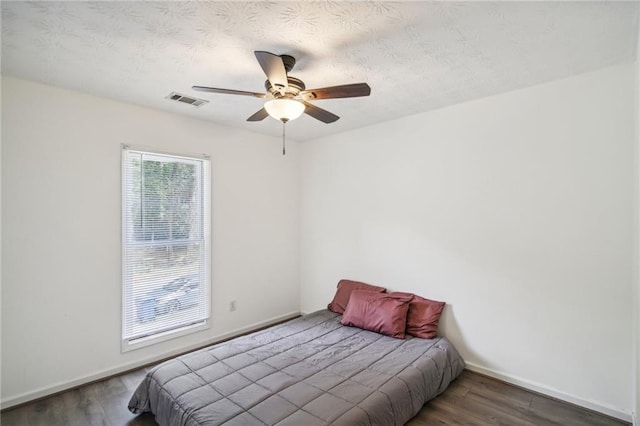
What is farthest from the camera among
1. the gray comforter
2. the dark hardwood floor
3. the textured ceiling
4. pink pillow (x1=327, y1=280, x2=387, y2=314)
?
pink pillow (x1=327, y1=280, x2=387, y2=314)

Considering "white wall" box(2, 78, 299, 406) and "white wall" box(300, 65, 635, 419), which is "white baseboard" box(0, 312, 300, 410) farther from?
"white wall" box(300, 65, 635, 419)

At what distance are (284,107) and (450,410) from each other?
2.53 m

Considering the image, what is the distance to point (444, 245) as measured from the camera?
313 centimetres

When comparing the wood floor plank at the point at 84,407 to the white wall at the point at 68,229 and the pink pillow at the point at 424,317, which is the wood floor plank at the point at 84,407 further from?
the pink pillow at the point at 424,317

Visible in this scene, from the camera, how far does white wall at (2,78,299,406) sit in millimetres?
2459

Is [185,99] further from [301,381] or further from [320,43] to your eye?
[301,381]

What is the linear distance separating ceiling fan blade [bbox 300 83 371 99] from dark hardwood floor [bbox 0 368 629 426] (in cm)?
231

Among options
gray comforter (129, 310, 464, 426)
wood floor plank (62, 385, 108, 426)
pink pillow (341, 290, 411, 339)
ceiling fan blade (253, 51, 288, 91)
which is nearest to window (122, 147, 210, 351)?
wood floor plank (62, 385, 108, 426)

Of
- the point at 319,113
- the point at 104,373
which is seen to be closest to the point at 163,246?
the point at 104,373

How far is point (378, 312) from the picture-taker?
3.16 m

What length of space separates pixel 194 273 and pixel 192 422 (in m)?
1.93

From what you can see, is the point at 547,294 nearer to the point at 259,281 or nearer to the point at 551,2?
the point at 551,2

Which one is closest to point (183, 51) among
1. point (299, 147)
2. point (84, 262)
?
point (84, 262)

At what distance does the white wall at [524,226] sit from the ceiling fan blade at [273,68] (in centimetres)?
189
